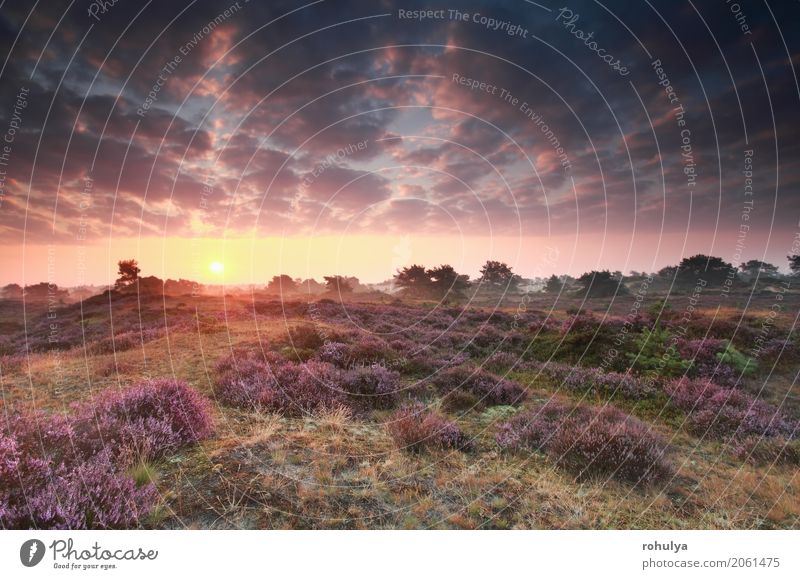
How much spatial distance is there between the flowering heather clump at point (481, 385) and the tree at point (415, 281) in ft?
48.5

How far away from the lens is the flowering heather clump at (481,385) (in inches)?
336

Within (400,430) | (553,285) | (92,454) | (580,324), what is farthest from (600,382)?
(553,285)

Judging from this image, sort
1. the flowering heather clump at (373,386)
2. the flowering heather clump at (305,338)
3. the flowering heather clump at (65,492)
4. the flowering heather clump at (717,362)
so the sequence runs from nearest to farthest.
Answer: the flowering heather clump at (65,492), the flowering heather clump at (373,386), the flowering heather clump at (717,362), the flowering heather clump at (305,338)

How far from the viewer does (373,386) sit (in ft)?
27.8

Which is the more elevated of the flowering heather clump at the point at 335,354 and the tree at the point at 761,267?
the tree at the point at 761,267

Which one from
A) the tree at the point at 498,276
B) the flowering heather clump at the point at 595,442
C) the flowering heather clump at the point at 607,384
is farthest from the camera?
the tree at the point at 498,276

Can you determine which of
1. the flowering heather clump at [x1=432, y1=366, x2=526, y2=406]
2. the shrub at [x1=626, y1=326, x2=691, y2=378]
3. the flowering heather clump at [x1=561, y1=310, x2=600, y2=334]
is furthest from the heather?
the flowering heather clump at [x1=561, y1=310, x2=600, y2=334]

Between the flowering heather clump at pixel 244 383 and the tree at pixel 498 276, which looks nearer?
the flowering heather clump at pixel 244 383

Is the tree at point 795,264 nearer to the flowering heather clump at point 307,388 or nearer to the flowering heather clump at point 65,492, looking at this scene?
the flowering heather clump at point 307,388

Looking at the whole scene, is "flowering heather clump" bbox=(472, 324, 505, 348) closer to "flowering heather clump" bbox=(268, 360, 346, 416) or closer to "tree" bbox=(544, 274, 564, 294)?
"flowering heather clump" bbox=(268, 360, 346, 416)

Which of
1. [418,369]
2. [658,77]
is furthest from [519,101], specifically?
[418,369]

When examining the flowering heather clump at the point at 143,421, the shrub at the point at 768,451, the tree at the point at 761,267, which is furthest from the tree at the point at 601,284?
the flowering heather clump at the point at 143,421

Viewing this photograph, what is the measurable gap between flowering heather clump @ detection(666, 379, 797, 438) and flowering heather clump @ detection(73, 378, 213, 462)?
8.90 meters

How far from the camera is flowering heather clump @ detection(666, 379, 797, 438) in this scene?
22.8 ft
